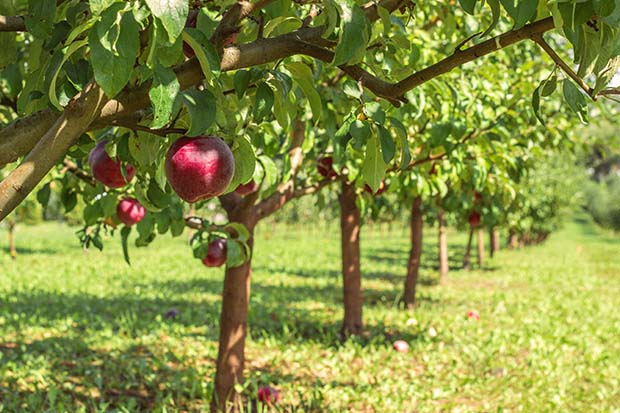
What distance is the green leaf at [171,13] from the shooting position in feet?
3.18

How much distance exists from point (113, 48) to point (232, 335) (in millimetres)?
3249

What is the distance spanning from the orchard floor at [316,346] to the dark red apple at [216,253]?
155cm

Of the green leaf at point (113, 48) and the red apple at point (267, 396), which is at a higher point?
the green leaf at point (113, 48)

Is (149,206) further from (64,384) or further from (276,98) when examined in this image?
(64,384)

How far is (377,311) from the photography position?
8.68 metres

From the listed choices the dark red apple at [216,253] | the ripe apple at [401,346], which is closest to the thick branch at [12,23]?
the dark red apple at [216,253]

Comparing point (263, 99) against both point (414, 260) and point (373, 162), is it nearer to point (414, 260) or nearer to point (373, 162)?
point (373, 162)

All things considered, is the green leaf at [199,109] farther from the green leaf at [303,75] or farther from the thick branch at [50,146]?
the green leaf at [303,75]

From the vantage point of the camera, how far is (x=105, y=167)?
1982mm

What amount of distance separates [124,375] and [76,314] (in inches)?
128

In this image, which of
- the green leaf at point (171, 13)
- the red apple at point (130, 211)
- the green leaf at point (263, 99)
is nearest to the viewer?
the green leaf at point (171, 13)

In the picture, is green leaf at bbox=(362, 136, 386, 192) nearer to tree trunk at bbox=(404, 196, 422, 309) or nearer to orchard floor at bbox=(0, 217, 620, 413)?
orchard floor at bbox=(0, 217, 620, 413)

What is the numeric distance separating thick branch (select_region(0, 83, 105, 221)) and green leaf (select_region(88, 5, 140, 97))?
9.0 inches

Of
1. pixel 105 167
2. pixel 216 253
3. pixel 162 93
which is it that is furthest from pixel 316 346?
pixel 162 93
